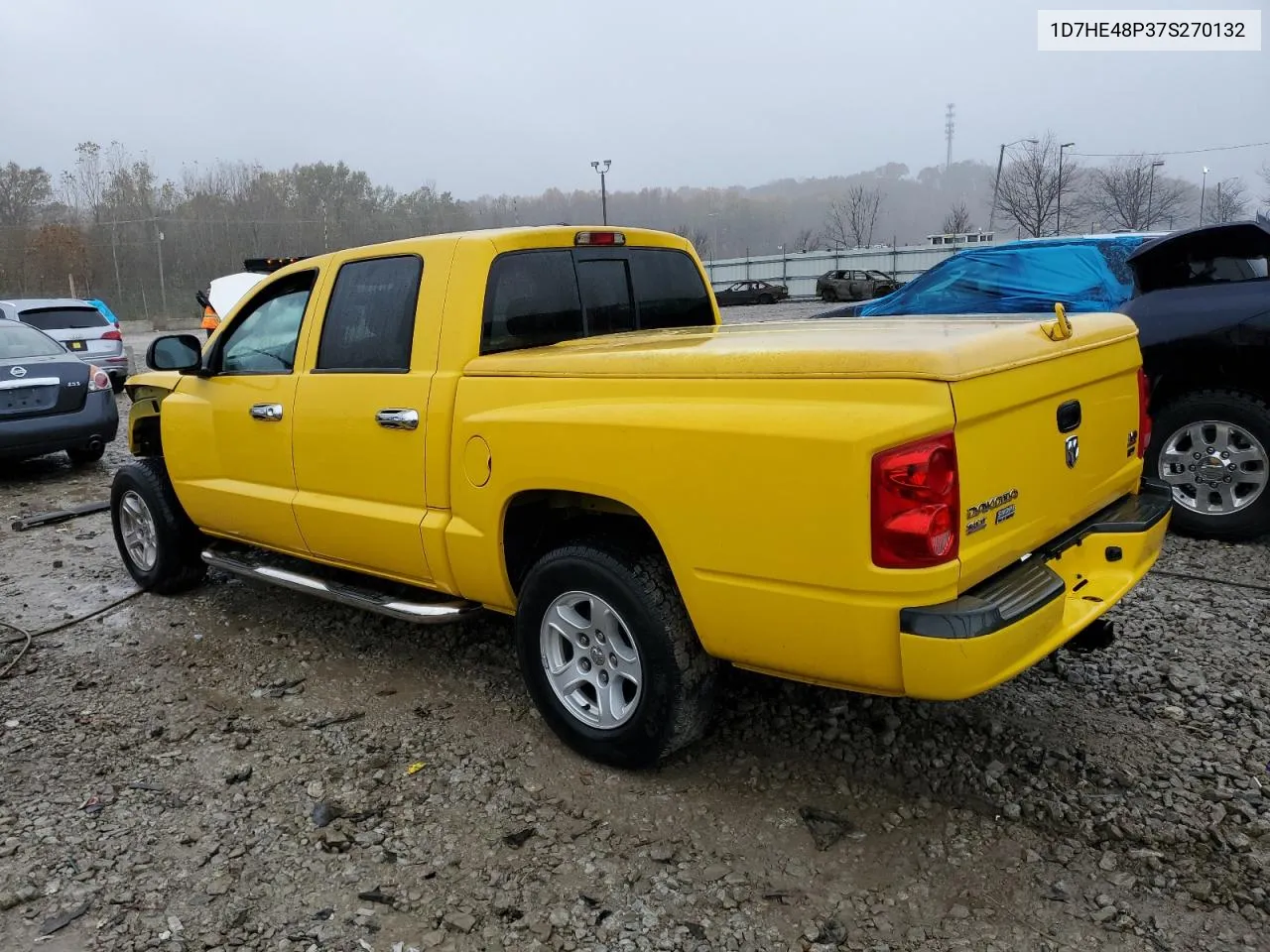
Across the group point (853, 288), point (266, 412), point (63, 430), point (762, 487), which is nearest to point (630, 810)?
point (762, 487)

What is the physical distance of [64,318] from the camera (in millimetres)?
14648

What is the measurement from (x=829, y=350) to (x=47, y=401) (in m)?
8.69

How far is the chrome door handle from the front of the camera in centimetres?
371

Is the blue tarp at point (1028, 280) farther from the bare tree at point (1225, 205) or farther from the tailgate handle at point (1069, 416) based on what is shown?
the bare tree at point (1225, 205)

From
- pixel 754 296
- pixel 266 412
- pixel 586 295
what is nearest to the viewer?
pixel 586 295

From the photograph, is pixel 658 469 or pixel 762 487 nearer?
pixel 762 487

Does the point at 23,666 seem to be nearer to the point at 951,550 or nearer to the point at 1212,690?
the point at 951,550

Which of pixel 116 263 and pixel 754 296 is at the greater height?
pixel 116 263

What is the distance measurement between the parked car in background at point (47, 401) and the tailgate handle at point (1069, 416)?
350 inches

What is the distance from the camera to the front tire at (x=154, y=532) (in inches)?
213

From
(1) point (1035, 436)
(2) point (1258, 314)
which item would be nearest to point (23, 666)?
(1) point (1035, 436)

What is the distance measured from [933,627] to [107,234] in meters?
70.3

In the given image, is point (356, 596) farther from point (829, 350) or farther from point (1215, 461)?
point (1215, 461)

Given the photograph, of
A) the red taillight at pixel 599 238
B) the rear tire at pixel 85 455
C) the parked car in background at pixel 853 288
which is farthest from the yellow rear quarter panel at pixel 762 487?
the parked car in background at pixel 853 288
